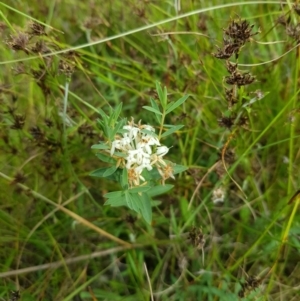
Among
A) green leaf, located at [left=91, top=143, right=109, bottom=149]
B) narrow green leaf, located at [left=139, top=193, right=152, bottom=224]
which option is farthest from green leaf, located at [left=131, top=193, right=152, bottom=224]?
green leaf, located at [left=91, top=143, right=109, bottom=149]

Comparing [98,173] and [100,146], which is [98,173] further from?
[100,146]

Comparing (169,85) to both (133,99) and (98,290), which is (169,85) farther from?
(98,290)

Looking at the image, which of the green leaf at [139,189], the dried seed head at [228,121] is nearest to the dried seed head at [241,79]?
the dried seed head at [228,121]

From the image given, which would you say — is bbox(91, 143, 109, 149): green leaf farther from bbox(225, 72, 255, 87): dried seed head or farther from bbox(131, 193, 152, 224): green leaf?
bbox(225, 72, 255, 87): dried seed head

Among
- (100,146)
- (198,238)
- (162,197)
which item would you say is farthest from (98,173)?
(162,197)

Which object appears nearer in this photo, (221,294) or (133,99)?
(221,294)

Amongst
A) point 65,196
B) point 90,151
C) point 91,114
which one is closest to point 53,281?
point 65,196
